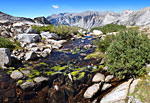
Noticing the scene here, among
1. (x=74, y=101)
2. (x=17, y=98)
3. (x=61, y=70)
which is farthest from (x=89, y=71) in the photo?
(x=17, y=98)

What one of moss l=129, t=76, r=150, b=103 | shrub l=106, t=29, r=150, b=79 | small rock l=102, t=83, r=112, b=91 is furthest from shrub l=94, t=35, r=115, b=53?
moss l=129, t=76, r=150, b=103

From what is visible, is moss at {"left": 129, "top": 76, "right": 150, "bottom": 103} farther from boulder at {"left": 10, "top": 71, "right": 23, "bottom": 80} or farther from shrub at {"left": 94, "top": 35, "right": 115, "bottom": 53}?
boulder at {"left": 10, "top": 71, "right": 23, "bottom": 80}

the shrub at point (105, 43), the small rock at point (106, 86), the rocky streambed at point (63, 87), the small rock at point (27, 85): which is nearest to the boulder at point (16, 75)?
the rocky streambed at point (63, 87)

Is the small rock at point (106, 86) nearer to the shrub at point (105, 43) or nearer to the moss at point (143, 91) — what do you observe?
the moss at point (143, 91)

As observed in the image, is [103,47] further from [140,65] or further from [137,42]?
[140,65]

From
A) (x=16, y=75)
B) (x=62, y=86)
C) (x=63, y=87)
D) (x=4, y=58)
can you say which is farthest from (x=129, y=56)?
(x=4, y=58)

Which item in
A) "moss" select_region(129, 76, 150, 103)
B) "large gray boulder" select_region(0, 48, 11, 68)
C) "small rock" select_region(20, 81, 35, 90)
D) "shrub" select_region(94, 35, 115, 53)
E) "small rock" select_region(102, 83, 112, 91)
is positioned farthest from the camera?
"shrub" select_region(94, 35, 115, 53)

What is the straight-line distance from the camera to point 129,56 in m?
8.45

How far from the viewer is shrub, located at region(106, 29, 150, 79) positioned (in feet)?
26.7

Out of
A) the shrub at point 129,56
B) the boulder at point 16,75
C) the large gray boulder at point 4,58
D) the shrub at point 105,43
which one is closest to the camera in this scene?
the shrub at point 129,56

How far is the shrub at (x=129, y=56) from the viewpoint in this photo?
8125 mm

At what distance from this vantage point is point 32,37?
27266 mm

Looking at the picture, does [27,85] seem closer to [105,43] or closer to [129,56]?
[129,56]

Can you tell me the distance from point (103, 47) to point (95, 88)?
966 centimetres
